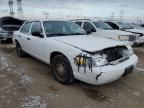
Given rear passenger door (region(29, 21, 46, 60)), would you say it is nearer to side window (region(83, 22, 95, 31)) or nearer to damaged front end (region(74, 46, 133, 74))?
damaged front end (region(74, 46, 133, 74))

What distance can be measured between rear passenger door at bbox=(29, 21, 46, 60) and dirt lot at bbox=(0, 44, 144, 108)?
0.59 metres

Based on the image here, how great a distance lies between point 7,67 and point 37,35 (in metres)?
1.65

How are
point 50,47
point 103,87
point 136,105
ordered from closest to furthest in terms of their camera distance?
point 136,105
point 103,87
point 50,47

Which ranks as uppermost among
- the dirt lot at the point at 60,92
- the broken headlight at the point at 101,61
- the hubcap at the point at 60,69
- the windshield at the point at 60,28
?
the windshield at the point at 60,28

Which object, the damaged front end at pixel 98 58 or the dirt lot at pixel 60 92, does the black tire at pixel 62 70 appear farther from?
the damaged front end at pixel 98 58

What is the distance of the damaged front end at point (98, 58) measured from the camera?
3924mm

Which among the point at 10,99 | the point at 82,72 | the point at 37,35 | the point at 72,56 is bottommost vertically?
the point at 10,99

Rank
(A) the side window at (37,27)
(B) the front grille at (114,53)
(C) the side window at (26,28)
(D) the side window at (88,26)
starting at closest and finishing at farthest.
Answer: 1. (B) the front grille at (114,53)
2. (A) the side window at (37,27)
3. (C) the side window at (26,28)
4. (D) the side window at (88,26)

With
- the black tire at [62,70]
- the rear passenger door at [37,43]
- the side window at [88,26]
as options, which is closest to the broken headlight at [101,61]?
the black tire at [62,70]

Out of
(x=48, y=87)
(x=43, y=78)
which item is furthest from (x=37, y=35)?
(x=48, y=87)

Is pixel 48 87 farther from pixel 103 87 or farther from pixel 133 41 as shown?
pixel 133 41

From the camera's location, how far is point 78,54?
4.05m

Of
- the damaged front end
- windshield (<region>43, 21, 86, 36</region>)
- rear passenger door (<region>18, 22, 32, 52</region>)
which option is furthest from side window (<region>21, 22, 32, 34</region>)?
Result: the damaged front end

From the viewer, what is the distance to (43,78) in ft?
17.1
